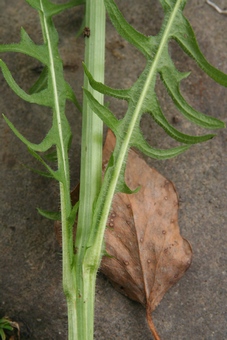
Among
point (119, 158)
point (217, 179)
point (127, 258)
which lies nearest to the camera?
point (119, 158)

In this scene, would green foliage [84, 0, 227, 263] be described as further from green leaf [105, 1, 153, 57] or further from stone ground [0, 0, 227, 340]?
stone ground [0, 0, 227, 340]

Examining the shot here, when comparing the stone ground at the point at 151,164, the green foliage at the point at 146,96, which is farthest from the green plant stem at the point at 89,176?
the stone ground at the point at 151,164

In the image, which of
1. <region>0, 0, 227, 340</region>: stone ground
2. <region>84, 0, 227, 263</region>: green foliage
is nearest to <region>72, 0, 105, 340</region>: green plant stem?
<region>84, 0, 227, 263</region>: green foliage

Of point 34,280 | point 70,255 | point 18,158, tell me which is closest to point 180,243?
point 70,255

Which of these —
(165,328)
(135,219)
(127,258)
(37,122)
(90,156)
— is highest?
(37,122)

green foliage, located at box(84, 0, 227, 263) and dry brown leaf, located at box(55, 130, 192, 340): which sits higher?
→ green foliage, located at box(84, 0, 227, 263)

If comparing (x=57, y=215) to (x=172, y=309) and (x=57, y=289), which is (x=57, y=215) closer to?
(x=57, y=289)
